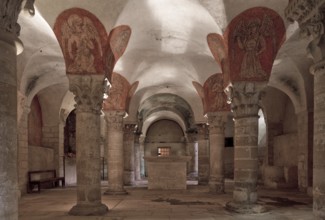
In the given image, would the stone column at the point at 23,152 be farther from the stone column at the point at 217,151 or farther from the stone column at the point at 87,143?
the stone column at the point at 217,151

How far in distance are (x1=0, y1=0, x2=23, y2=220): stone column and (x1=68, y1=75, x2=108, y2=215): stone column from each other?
191 inches

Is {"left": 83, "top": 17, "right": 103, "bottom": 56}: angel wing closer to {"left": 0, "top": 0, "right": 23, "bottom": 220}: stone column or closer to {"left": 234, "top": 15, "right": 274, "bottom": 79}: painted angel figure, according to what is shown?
{"left": 234, "top": 15, "right": 274, "bottom": 79}: painted angel figure

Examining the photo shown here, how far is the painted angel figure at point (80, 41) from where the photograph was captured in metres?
8.14

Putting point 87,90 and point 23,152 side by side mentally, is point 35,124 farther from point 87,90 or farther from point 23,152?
point 87,90

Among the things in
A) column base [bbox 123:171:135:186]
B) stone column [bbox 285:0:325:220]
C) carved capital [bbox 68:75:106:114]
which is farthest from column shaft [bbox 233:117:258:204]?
column base [bbox 123:171:135:186]

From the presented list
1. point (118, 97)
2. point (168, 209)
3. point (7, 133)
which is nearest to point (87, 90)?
point (168, 209)

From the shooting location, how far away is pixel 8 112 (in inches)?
132

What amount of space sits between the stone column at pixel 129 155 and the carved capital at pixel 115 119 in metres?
4.47

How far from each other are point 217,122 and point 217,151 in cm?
119

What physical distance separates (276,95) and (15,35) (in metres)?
14.9

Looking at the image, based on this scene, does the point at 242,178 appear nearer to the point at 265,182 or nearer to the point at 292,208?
the point at 292,208

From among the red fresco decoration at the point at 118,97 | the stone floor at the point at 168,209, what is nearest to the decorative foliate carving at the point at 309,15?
the stone floor at the point at 168,209

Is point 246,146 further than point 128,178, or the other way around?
point 128,178

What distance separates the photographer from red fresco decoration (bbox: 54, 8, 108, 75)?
805 centimetres
